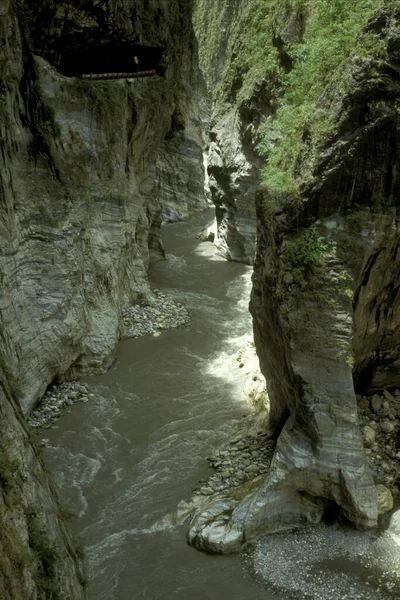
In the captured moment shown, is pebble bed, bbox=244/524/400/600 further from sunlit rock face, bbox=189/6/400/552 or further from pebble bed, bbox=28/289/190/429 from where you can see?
pebble bed, bbox=28/289/190/429

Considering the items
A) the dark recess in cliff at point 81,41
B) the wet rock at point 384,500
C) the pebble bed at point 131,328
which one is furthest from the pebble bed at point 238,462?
the dark recess in cliff at point 81,41

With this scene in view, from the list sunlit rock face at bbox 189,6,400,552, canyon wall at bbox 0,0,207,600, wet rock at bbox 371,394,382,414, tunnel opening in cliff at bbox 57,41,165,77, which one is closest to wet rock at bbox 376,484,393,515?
sunlit rock face at bbox 189,6,400,552

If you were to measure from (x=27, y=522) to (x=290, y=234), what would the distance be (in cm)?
677

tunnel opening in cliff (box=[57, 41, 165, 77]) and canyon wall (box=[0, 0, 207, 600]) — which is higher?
tunnel opening in cliff (box=[57, 41, 165, 77])

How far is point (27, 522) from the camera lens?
4781mm

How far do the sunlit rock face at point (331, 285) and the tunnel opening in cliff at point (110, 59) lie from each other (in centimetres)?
963

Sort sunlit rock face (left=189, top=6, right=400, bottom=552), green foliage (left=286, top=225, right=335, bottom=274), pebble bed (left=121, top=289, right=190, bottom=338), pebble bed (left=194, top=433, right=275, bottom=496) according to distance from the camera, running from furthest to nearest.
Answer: pebble bed (left=121, top=289, right=190, bottom=338)
pebble bed (left=194, top=433, right=275, bottom=496)
green foliage (left=286, top=225, right=335, bottom=274)
sunlit rock face (left=189, top=6, right=400, bottom=552)

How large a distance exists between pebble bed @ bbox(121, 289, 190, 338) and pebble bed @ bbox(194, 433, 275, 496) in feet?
25.5

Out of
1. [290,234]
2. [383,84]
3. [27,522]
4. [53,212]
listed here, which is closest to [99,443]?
[53,212]

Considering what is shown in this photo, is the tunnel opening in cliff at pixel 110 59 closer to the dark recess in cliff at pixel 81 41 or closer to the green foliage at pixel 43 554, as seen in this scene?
the dark recess in cliff at pixel 81 41

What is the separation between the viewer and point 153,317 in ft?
65.4

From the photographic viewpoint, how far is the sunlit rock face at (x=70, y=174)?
12633 mm

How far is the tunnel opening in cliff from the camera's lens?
15.6 meters

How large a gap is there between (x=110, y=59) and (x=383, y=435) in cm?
1449
